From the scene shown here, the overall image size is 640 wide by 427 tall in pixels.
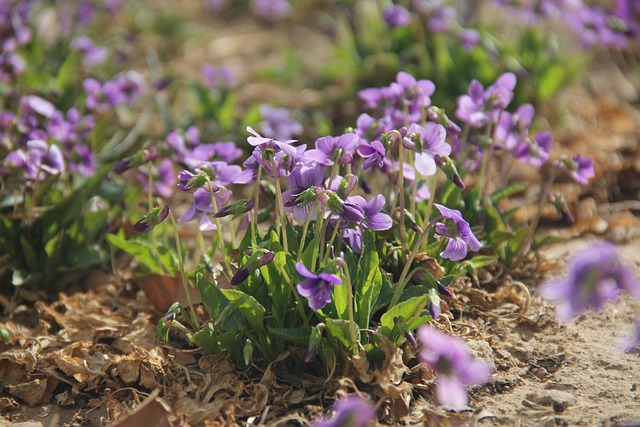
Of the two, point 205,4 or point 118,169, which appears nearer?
point 118,169

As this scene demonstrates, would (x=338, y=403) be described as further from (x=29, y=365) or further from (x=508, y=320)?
(x=29, y=365)

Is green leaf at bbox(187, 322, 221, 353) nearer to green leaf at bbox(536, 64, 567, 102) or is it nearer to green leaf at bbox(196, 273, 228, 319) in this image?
green leaf at bbox(196, 273, 228, 319)

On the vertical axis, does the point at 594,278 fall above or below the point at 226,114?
above

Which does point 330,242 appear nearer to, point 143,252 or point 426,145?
point 426,145

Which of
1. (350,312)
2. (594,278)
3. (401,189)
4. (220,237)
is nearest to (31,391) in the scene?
(220,237)

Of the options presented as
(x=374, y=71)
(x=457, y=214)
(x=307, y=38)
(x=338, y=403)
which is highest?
(x=457, y=214)

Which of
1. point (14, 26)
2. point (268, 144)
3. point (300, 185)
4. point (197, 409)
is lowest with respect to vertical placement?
point (197, 409)

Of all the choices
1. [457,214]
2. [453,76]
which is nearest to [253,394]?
[457,214]
